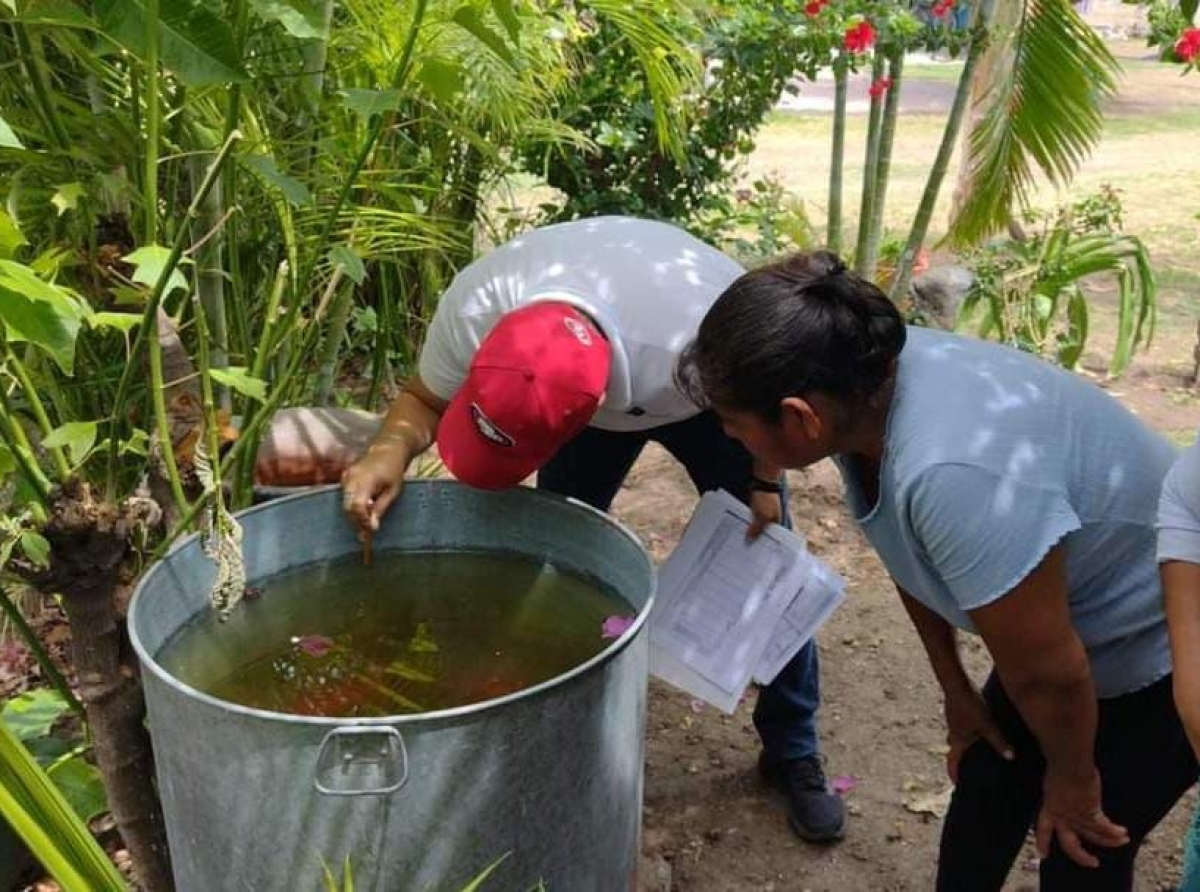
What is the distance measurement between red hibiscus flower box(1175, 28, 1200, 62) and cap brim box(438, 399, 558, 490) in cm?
365

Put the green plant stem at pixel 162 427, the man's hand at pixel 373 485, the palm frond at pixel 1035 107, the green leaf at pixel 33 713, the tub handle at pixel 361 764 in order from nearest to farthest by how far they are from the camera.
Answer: the tub handle at pixel 361 764, the green plant stem at pixel 162 427, the man's hand at pixel 373 485, the green leaf at pixel 33 713, the palm frond at pixel 1035 107

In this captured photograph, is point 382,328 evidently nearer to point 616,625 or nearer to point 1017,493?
point 616,625

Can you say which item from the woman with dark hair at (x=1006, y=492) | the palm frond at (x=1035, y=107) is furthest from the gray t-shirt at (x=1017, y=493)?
the palm frond at (x=1035, y=107)

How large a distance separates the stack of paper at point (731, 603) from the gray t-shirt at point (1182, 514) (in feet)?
2.66

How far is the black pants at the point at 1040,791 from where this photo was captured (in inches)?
64.0

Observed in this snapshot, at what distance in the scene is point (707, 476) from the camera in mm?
2320

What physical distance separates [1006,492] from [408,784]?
0.74m

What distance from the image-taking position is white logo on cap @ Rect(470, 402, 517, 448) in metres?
1.72

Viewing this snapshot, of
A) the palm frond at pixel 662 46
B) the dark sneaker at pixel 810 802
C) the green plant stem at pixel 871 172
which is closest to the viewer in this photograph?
the dark sneaker at pixel 810 802

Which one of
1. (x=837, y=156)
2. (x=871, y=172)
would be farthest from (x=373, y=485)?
(x=837, y=156)

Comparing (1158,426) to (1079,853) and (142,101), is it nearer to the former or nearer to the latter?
(1079,853)

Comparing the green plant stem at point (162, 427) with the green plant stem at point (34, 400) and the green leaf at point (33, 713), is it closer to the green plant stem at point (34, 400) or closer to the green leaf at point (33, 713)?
the green plant stem at point (34, 400)

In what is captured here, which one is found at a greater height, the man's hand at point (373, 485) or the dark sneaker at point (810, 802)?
the man's hand at point (373, 485)

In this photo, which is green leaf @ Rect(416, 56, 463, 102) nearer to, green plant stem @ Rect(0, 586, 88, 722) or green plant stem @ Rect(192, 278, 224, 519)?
green plant stem @ Rect(192, 278, 224, 519)
